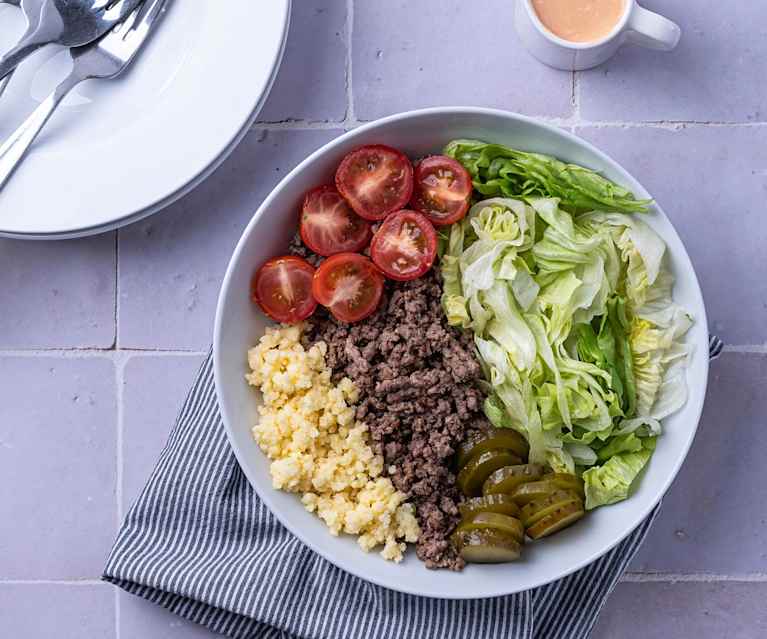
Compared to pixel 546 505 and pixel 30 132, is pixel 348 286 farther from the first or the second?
pixel 30 132

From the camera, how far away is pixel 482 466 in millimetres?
1521

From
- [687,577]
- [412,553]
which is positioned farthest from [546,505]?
[687,577]

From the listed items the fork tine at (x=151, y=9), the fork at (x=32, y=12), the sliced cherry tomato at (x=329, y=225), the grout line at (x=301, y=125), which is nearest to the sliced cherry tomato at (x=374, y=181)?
the sliced cherry tomato at (x=329, y=225)

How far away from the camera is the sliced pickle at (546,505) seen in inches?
58.6

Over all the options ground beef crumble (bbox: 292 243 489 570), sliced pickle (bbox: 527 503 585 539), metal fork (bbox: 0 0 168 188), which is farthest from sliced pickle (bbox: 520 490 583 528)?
metal fork (bbox: 0 0 168 188)

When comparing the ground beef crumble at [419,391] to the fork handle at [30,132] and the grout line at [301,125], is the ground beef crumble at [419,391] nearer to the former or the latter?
the grout line at [301,125]

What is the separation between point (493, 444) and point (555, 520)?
15 centimetres

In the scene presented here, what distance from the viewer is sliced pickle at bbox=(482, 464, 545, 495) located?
151 cm

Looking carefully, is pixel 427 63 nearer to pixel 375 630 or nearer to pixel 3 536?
pixel 375 630

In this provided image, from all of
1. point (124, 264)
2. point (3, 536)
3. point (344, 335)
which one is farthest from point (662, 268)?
point (3, 536)

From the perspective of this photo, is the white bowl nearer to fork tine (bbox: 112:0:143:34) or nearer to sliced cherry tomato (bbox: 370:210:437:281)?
sliced cherry tomato (bbox: 370:210:437:281)

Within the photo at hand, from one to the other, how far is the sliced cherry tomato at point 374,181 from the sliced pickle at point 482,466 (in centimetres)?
42

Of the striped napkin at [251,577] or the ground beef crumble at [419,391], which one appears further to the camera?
the striped napkin at [251,577]

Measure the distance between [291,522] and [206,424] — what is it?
0.29 m
